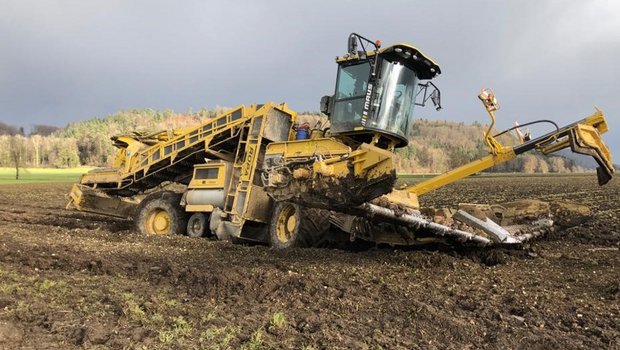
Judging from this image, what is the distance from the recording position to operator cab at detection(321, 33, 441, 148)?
28.8ft

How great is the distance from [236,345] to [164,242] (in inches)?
258

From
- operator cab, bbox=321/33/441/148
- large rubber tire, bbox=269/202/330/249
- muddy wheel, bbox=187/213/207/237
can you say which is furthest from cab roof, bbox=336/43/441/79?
muddy wheel, bbox=187/213/207/237

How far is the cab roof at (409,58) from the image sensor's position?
8.61 metres

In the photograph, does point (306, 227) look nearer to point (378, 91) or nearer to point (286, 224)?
point (286, 224)

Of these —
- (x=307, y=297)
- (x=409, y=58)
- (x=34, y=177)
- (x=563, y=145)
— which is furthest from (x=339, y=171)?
(x=34, y=177)

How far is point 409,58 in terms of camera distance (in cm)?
886

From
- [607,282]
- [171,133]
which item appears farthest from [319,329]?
[171,133]

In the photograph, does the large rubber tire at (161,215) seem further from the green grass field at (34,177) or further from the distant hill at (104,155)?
the distant hill at (104,155)

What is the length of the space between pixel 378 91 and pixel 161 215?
23.1 ft

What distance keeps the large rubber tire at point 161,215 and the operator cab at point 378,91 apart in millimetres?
5168

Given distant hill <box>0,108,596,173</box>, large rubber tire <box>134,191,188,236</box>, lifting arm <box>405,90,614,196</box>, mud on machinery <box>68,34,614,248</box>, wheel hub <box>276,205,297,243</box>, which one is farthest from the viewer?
distant hill <box>0,108,596,173</box>

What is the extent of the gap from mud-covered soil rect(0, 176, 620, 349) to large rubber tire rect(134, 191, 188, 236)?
3.15 metres

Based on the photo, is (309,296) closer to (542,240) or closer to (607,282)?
(607,282)

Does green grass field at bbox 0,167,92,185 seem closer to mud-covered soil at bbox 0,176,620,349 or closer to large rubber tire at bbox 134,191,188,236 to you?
large rubber tire at bbox 134,191,188,236
